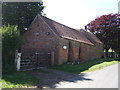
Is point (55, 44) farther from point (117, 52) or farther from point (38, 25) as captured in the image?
point (117, 52)

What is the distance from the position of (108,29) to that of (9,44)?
32.4 m

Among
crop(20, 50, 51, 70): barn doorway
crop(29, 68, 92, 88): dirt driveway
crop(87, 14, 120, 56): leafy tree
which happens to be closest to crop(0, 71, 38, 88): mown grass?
crop(29, 68, 92, 88): dirt driveway

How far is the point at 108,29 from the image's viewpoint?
36625mm

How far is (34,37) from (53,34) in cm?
333

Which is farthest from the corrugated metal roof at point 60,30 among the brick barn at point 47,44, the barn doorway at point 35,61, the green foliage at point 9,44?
the green foliage at point 9,44

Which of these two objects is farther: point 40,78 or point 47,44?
point 47,44

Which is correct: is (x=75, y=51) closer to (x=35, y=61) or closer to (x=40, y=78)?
(x=35, y=61)

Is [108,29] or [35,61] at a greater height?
[108,29]

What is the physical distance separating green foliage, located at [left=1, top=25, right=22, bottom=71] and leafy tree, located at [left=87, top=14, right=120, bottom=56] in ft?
103

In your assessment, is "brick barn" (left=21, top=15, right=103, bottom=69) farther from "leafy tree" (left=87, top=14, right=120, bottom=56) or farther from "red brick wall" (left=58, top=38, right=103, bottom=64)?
"leafy tree" (left=87, top=14, right=120, bottom=56)

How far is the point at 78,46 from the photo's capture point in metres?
22.0

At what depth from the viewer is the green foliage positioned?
9.33 meters

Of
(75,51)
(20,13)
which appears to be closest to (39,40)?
(20,13)

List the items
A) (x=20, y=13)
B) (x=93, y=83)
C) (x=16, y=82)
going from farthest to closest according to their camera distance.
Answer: (x=20, y=13) < (x=93, y=83) < (x=16, y=82)
